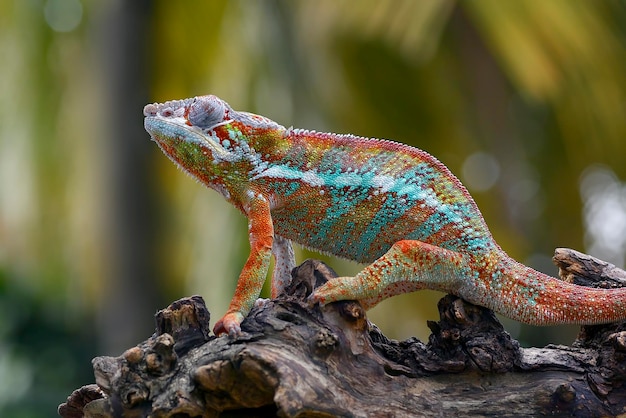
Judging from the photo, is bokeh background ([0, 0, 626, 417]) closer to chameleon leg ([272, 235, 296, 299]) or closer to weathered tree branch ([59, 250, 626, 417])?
chameleon leg ([272, 235, 296, 299])

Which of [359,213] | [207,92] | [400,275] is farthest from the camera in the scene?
[207,92]

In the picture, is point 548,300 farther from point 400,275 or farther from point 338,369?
point 338,369

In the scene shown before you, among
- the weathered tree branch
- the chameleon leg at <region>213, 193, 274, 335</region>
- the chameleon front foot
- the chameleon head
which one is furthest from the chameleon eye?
the chameleon front foot

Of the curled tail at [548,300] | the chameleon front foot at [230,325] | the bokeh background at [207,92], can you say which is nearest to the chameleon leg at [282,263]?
the chameleon front foot at [230,325]

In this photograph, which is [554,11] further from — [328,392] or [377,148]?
[328,392]

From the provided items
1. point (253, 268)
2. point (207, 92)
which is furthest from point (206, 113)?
point (207, 92)

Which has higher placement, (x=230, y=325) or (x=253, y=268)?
(x=253, y=268)
